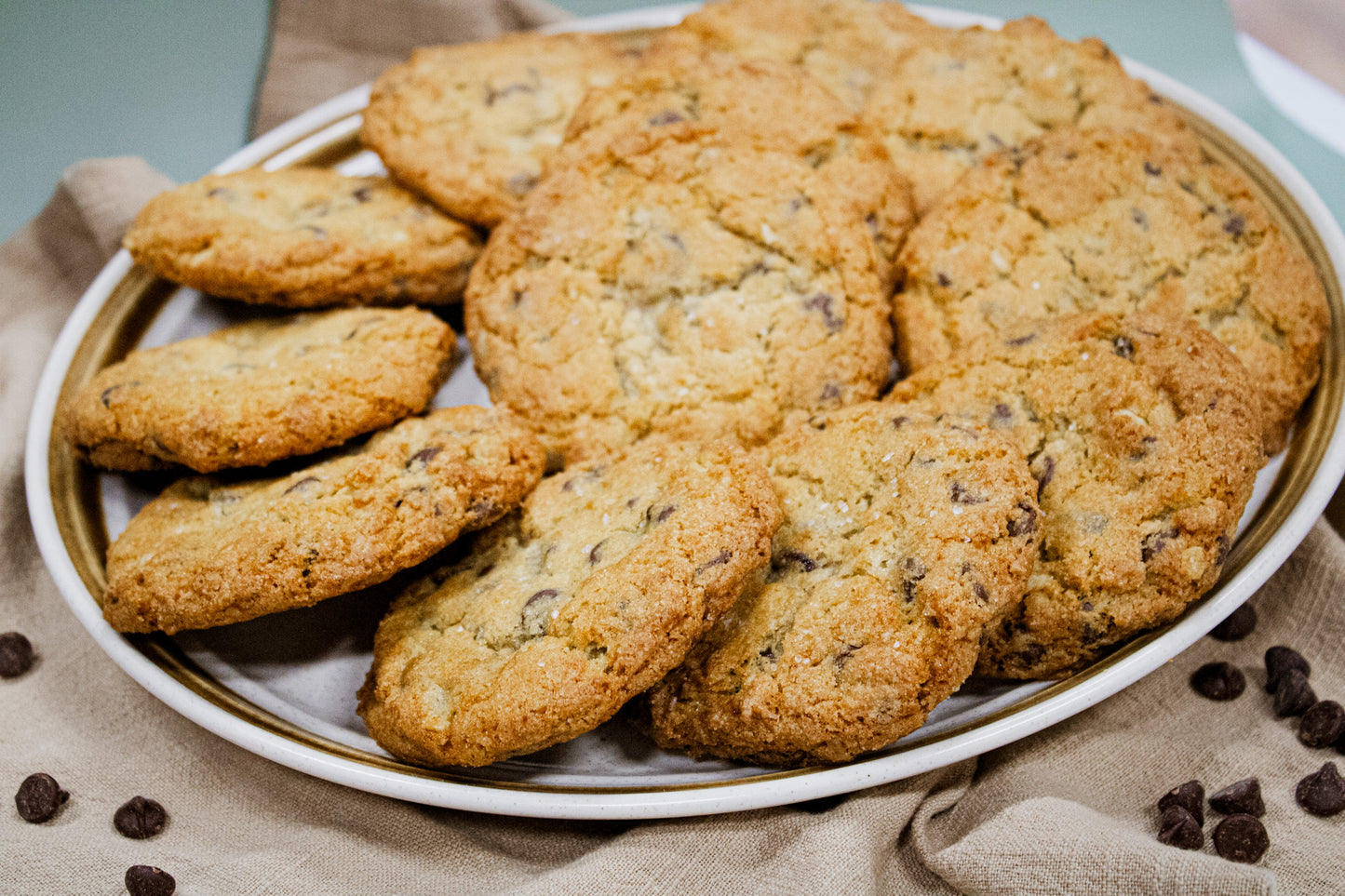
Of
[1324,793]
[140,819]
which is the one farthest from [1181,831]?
[140,819]

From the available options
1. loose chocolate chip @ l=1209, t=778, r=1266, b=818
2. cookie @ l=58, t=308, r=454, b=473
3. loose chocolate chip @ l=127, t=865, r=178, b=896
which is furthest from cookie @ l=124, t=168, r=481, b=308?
loose chocolate chip @ l=1209, t=778, r=1266, b=818

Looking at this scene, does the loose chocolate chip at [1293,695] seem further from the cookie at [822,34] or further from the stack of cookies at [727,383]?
the cookie at [822,34]

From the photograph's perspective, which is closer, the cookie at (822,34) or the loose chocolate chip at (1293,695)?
the loose chocolate chip at (1293,695)

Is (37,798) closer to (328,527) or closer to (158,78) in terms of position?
(328,527)

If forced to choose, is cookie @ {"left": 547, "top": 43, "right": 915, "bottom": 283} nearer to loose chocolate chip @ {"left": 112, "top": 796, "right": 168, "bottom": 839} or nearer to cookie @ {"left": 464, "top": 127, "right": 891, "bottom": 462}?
cookie @ {"left": 464, "top": 127, "right": 891, "bottom": 462}

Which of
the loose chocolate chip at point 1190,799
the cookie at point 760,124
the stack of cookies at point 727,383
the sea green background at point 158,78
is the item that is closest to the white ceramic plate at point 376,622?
the stack of cookies at point 727,383

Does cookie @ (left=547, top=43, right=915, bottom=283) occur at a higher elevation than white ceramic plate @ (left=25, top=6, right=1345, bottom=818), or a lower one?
higher
